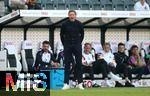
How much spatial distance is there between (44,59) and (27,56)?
2.80 feet

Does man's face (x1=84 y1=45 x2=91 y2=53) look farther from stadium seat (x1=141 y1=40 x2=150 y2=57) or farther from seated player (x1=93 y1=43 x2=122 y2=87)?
stadium seat (x1=141 y1=40 x2=150 y2=57)

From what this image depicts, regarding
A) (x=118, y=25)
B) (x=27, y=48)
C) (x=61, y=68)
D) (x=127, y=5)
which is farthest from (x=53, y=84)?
(x=127, y=5)

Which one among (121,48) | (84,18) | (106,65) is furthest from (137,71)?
(84,18)

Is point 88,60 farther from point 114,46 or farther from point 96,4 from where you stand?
point 96,4

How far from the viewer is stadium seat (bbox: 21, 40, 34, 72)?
64.7ft

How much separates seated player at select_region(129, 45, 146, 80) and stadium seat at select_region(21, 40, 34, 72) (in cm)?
340

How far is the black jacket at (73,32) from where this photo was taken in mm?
17531

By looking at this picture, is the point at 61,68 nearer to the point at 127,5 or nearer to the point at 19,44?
the point at 19,44

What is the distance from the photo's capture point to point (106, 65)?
64.7 feet

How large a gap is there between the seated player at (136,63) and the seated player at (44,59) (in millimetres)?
2778

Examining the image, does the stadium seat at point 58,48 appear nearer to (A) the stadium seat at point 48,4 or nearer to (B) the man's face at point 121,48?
(B) the man's face at point 121,48

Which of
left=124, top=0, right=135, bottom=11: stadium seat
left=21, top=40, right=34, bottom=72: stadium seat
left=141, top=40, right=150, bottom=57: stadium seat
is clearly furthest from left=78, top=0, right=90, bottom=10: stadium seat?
left=21, top=40, right=34, bottom=72: stadium seat

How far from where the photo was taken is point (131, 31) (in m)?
22.2

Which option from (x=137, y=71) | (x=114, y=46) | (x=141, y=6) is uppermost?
(x=141, y=6)
